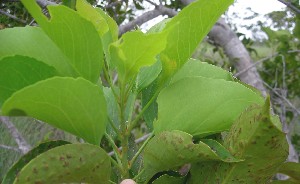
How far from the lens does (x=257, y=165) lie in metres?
0.49

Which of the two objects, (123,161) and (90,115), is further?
(123,161)

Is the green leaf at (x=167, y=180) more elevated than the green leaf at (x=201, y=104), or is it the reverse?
the green leaf at (x=201, y=104)

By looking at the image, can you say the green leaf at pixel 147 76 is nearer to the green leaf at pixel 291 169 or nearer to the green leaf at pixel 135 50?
the green leaf at pixel 135 50

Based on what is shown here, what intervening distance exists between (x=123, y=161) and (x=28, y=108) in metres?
0.18

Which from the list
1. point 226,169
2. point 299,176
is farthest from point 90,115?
point 299,176

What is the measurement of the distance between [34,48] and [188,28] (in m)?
0.19

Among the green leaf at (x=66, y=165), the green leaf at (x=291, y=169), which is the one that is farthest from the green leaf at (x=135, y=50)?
the green leaf at (x=291, y=169)

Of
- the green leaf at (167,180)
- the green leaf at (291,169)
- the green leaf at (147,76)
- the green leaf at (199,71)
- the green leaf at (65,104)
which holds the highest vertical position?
the green leaf at (65,104)

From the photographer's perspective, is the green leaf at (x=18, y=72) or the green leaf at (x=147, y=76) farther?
the green leaf at (x=147, y=76)

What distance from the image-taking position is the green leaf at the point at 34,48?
537 millimetres

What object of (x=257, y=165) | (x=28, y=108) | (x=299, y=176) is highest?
(x=28, y=108)

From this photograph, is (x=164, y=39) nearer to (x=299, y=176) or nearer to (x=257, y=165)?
(x=257, y=165)

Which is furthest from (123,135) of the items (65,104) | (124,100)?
(65,104)

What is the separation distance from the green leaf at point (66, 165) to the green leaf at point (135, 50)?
0.10 meters
